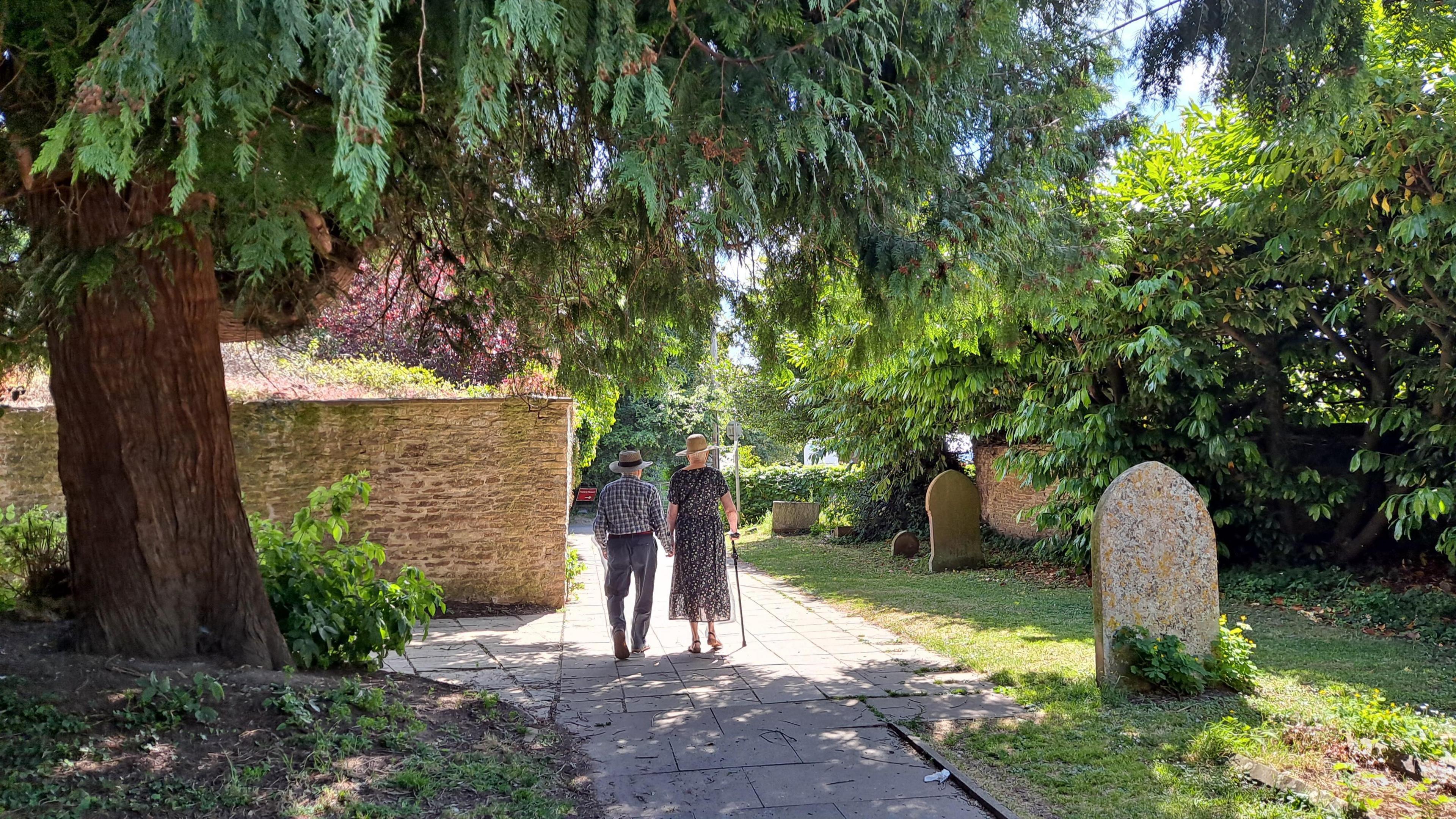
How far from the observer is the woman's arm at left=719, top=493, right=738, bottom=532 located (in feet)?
23.2

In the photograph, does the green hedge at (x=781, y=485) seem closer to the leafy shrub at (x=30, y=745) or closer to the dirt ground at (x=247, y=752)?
the dirt ground at (x=247, y=752)

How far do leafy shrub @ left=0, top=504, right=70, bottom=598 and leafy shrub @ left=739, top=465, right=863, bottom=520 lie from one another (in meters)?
18.2

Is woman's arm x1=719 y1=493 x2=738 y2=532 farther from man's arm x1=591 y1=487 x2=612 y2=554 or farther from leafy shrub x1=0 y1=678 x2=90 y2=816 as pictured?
leafy shrub x1=0 y1=678 x2=90 y2=816

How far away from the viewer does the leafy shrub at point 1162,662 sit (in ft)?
18.0

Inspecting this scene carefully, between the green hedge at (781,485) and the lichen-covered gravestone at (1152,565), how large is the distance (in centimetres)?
1682

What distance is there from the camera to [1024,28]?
202 inches

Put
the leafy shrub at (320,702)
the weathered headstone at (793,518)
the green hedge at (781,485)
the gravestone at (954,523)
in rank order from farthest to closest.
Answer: the green hedge at (781,485), the weathered headstone at (793,518), the gravestone at (954,523), the leafy shrub at (320,702)

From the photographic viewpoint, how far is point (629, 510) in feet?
23.0

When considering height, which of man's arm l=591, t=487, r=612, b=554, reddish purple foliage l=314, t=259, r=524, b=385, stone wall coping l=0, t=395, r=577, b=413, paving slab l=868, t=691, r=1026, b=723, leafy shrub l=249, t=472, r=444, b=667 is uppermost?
reddish purple foliage l=314, t=259, r=524, b=385

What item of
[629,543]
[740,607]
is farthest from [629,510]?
[740,607]

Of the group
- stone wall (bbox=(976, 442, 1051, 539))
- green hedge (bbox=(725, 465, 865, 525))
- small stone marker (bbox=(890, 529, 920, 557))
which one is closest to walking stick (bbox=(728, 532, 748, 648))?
stone wall (bbox=(976, 442, 1051, 539))

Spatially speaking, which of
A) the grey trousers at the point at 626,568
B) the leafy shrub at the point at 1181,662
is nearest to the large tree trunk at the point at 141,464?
the grey trousers at the point at 626,568

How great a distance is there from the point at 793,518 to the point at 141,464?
1825cm

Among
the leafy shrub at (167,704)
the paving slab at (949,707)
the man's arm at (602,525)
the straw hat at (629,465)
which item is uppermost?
the straw hat at (629,465)
